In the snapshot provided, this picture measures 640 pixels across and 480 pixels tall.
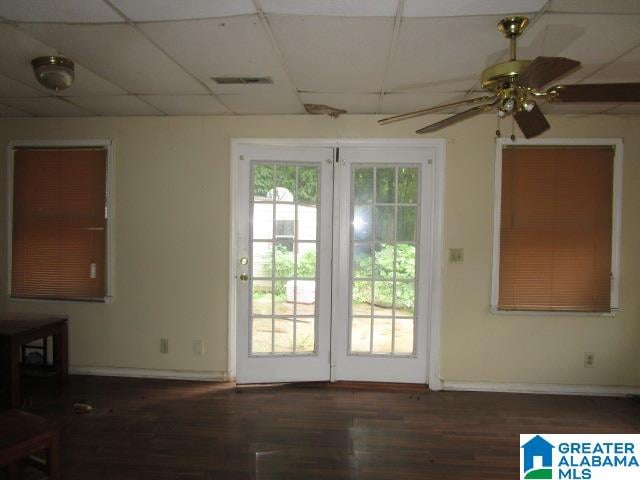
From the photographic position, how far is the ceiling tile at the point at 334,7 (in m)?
1.69

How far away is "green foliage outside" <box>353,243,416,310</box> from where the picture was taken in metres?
3.36

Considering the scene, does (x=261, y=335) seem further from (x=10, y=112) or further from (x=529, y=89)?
(x=10, y=112)

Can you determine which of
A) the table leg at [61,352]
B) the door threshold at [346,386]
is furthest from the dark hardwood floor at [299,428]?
the table leg at [61,352]

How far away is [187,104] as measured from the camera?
3090 mm

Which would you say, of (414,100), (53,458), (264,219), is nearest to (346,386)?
(264,219)

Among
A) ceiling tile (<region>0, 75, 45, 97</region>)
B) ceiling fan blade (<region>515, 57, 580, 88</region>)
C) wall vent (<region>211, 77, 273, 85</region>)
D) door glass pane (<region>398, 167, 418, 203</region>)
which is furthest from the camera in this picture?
door glass pane (<region>398, 167, 418, 203</region>)

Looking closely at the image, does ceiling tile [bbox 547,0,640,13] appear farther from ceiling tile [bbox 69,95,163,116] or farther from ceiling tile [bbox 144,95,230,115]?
ceiling tile [bbox 69,95,163,116]

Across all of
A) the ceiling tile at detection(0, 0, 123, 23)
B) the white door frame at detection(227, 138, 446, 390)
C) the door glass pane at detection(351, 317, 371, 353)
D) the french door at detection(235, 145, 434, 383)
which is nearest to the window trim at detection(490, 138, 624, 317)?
the white door frame at detection(227, 138, 446, 390)

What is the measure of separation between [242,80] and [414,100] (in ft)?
4.14

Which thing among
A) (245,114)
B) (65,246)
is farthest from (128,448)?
(245,114)

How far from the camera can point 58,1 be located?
1699 millimetres

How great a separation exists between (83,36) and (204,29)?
Result: 2.14ft

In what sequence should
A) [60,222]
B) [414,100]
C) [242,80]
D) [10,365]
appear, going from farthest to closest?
[60,222]
[414,100]
[10,365]
[242,80]

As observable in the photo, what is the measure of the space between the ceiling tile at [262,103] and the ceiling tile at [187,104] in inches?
4.1
